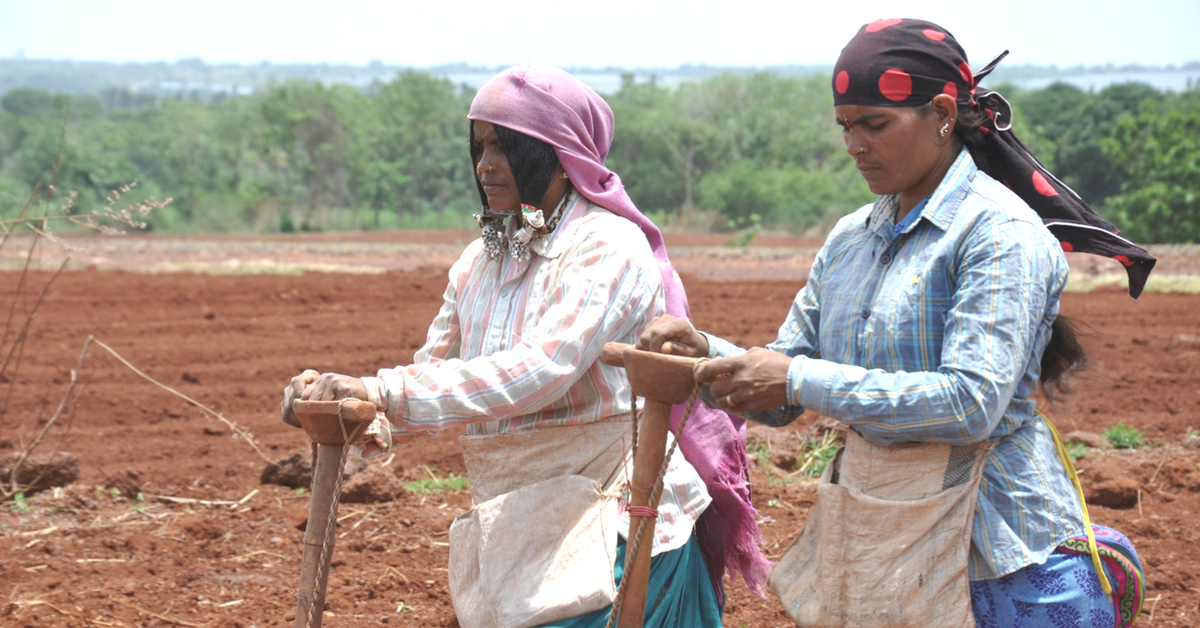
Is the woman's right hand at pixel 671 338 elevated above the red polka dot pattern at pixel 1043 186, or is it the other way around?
the red polka dot pattern at pixel 1043 186

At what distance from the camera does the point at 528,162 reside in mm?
2537

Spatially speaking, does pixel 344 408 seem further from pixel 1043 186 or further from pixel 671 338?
pixel 1043 186

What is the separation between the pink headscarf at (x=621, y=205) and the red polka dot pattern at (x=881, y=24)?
729mm

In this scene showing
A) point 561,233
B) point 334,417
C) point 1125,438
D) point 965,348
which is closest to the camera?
point 965,348

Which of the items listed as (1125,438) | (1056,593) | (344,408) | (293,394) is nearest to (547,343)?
(344,408)

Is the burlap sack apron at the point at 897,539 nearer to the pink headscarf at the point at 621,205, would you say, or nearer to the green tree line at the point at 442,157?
the pink headscarf at the point at 621,205

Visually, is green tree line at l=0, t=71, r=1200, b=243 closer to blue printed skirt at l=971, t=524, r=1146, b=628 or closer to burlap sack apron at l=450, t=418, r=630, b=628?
burlap sack apron at l=450, t=418, r=630, b=628

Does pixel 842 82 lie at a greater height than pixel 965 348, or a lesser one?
greater

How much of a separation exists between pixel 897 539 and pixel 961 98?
80 centimetres

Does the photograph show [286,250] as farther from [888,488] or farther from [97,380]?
[888,488]

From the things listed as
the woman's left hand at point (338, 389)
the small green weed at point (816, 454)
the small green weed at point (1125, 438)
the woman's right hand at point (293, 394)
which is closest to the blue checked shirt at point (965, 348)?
the woman's left hand at point (338, 389)

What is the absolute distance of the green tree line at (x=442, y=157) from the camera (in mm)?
37594

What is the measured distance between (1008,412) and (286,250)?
65.6 feet

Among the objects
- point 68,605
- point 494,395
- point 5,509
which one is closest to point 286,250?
point 5,509
